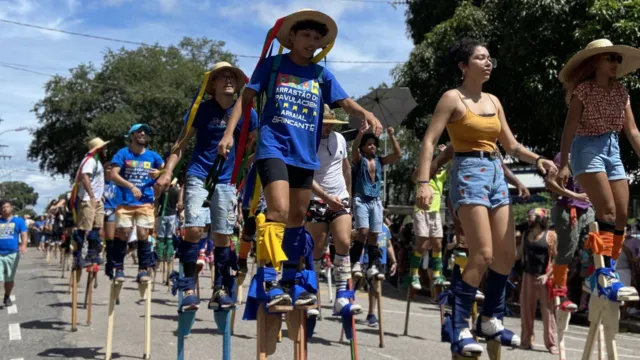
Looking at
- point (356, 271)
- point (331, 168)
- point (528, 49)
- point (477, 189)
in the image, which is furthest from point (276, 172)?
point (528, 49)

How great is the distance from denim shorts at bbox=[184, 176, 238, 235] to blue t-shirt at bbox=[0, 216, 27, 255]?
9536 millimetres

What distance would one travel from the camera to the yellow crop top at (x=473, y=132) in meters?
5.57

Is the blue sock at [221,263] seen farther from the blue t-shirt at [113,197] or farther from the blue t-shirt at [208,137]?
the blue t-shirt at [113,197]

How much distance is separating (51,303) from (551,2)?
11913mm

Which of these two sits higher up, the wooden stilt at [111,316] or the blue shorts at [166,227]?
the blue shorts at [166,227]

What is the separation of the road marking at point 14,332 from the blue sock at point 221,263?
3648 mm

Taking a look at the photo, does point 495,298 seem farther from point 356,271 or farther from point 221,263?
point 356,271

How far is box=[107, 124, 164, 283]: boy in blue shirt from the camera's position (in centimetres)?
955

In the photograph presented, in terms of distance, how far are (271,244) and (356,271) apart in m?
3.58

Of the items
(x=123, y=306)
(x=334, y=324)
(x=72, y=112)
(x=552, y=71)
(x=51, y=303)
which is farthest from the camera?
(x=72, y=112)

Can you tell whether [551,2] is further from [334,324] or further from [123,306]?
[123,306]

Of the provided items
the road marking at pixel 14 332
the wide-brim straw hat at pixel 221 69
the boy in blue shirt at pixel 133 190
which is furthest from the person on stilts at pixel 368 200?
the road marking at pixel 14 332

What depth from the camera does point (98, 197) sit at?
11.7 metres

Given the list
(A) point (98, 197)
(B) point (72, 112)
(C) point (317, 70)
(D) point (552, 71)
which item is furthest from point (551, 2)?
(B) point (72, 112)
